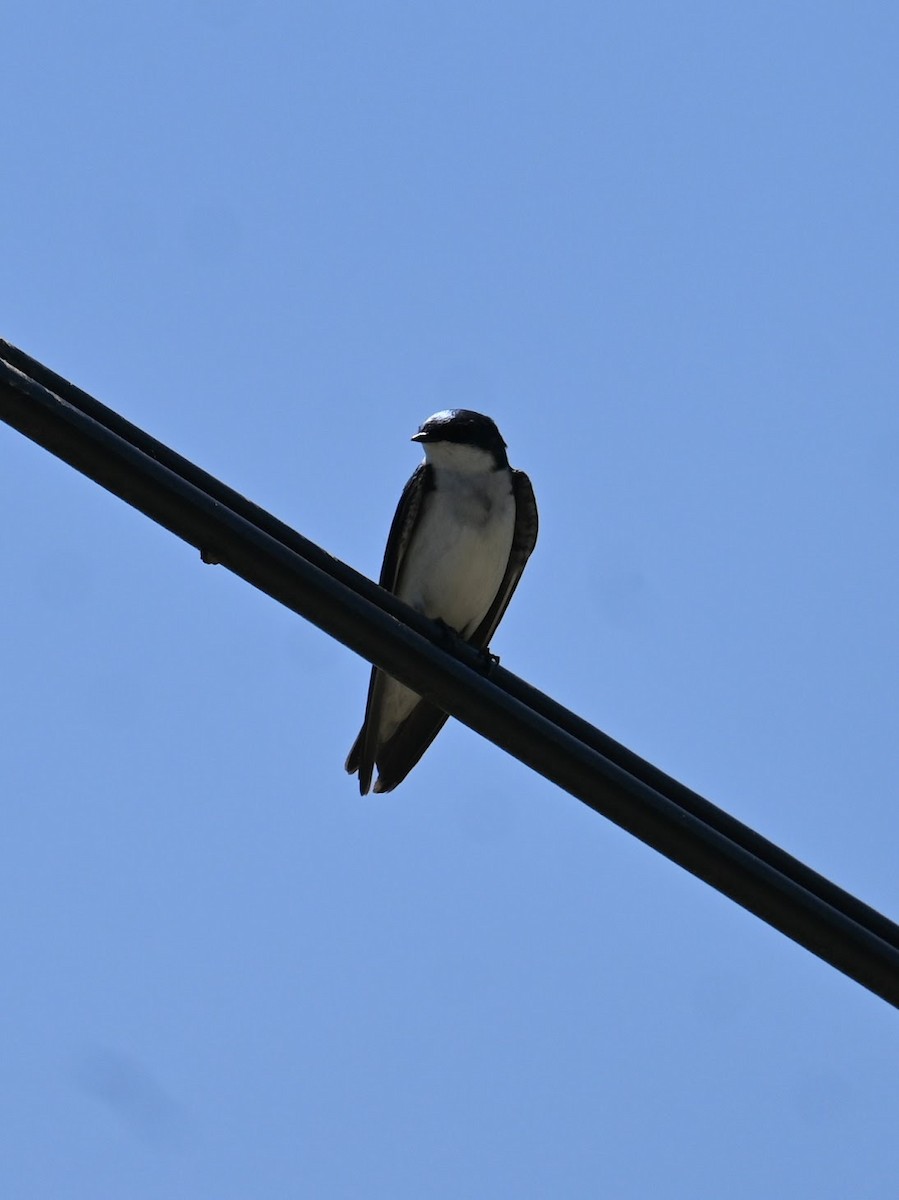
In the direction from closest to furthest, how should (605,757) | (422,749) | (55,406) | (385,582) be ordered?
(55,406)
(605,757)
(422,749)
(385,582)

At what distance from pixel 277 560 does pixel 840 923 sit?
59.0 inches

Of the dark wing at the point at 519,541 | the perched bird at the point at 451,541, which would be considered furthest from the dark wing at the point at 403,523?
the dark wing at the point at 519,541

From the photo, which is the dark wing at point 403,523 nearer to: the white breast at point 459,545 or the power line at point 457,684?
the white breast at point 459,545

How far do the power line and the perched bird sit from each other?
15.1 ft

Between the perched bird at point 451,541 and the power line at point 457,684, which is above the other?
the perched bird at point 451,541

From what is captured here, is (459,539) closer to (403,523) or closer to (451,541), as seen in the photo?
(451,541)

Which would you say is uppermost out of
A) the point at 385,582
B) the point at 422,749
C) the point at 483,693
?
the point at 385,582

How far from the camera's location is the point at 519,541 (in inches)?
380

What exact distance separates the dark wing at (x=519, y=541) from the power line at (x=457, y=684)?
530 centimetres

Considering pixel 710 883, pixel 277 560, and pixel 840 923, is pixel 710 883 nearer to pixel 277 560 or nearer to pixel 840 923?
pixel 840 923

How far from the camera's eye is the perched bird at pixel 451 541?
8953 mm

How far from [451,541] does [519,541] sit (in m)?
0.58

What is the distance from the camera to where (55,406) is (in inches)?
152

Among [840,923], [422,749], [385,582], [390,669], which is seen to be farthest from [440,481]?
[840,923]
